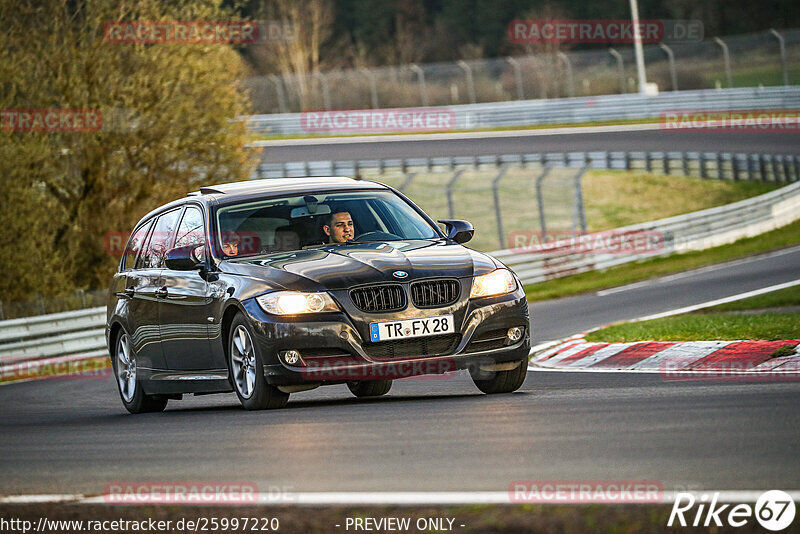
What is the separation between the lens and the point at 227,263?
9969mm

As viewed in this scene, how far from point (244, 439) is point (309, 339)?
4.32ft

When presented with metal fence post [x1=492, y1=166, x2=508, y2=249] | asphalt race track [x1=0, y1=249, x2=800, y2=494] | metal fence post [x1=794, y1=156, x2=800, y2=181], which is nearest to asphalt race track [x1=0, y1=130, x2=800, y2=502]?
asphalt race track [x1=0, y1=249, x2=800, y2=494]

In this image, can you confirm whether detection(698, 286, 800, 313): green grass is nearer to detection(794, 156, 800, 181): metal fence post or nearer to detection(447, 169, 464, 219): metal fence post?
detection(447, 169, 464, 219): metal fence post

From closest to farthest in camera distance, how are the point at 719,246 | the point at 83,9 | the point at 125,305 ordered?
the point at 125,305, the point at 83,9, the point at 719,246

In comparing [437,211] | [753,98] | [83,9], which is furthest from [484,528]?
[753,98]

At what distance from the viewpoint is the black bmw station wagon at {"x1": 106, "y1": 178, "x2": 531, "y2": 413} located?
29.6 ft

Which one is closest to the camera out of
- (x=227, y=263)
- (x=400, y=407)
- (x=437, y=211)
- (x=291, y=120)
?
(x=400, y=407)

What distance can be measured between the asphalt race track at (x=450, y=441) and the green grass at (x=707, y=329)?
6.57ft

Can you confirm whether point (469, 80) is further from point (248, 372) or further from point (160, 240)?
point (248, 372)

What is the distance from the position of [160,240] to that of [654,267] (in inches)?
701

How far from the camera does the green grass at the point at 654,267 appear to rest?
25688 millimetres

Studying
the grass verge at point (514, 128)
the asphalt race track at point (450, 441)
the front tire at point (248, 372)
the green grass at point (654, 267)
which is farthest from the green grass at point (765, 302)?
the grass verge at point (514, 128)

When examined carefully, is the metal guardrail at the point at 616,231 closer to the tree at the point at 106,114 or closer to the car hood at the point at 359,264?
the tree at the point at 106,114

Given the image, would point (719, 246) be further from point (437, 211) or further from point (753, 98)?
point (753, 98)
